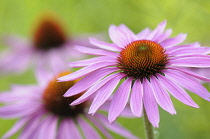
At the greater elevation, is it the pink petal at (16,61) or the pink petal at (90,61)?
the pink petal at (90,61)

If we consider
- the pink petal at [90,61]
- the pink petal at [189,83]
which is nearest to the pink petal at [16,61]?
the pink petal at [90,61]

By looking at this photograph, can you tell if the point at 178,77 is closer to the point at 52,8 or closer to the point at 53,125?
the point at 53,125

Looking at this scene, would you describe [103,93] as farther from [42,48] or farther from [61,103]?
[42,48]

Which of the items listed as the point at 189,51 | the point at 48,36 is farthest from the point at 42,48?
the point at 189,51

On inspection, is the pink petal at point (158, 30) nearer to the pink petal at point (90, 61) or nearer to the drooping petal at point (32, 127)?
the pink petal at point (90, 61)

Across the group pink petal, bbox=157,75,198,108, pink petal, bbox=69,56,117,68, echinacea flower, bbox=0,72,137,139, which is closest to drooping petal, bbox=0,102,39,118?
Result: echinacea flower, bbox=0,72,137,139

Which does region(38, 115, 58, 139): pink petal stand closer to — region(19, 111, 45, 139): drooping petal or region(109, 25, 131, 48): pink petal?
region(19, 111, 45, 139): drooping petal
